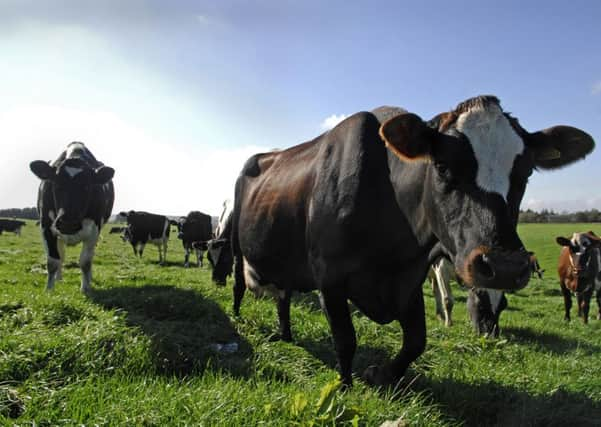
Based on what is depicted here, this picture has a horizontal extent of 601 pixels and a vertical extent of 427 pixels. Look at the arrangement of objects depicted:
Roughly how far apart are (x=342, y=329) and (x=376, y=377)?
50cm

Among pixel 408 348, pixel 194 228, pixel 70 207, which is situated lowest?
pixel 408 348

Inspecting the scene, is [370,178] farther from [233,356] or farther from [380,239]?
[233,356]

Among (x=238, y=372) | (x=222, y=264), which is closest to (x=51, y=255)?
(x=222, y=264)

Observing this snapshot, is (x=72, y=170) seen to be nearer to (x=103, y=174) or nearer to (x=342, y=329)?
(x=103, y=174)

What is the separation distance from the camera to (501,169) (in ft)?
8.17

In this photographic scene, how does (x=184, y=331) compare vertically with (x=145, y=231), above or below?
below

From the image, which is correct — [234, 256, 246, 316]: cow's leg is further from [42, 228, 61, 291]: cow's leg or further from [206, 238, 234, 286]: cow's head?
[42, 228, 61, 291]: cow's leg

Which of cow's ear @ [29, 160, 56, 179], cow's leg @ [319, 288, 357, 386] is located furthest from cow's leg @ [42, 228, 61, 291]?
cow's leg @ [319, 288, 357, 386]

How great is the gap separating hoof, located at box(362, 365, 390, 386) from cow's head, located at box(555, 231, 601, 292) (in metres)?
10.4

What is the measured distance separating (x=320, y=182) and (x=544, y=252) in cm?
3603

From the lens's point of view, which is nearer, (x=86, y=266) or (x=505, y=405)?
(x=505, y=405)

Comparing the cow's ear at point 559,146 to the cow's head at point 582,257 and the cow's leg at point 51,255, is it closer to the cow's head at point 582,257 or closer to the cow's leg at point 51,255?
the cow's leg at point 51,255

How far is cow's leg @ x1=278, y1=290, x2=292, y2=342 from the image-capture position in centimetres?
493

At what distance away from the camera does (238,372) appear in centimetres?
351
